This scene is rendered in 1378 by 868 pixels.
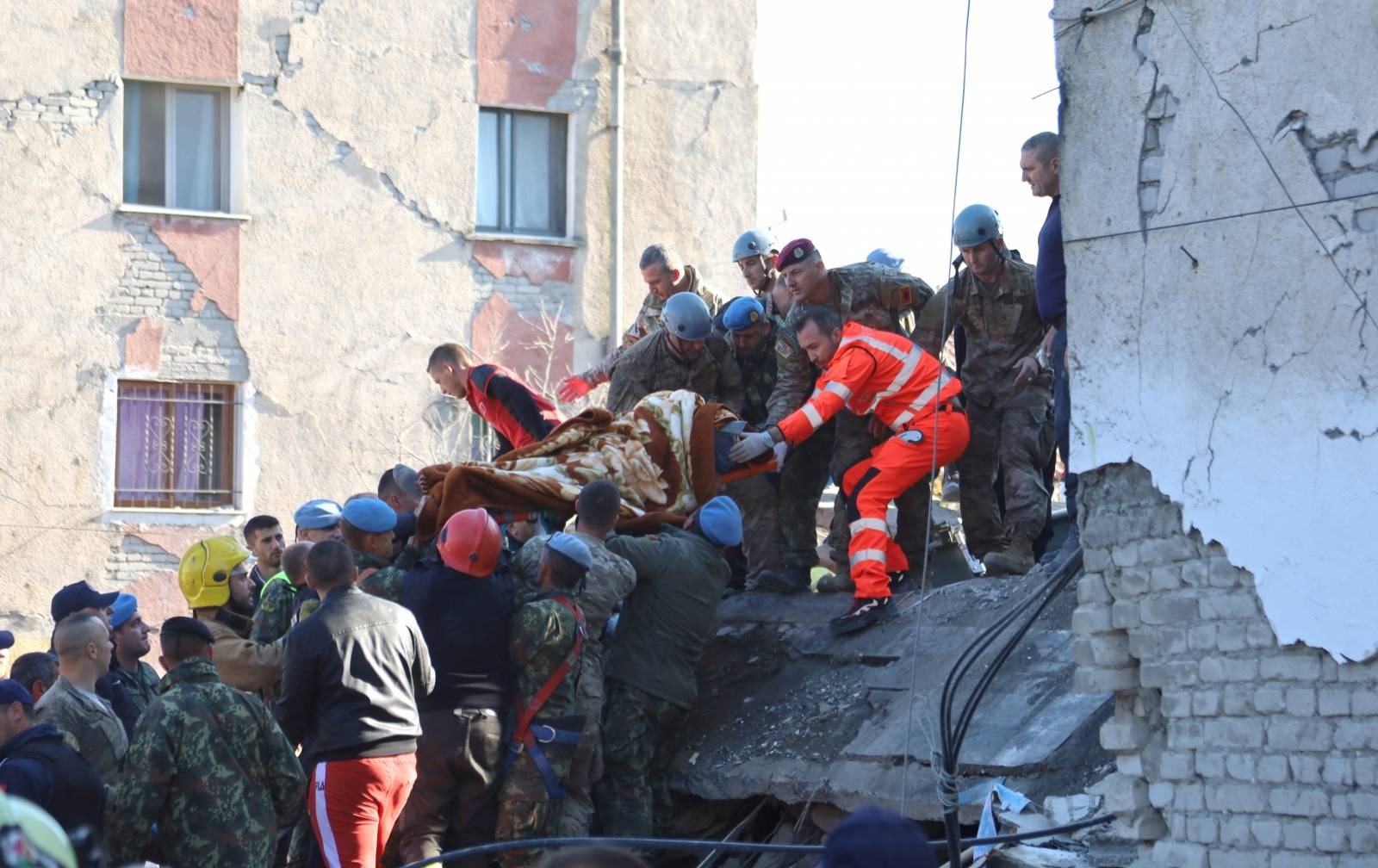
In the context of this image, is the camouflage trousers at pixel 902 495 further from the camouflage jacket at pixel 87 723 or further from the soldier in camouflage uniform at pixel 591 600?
the camouflage jacket at pixel 87 723

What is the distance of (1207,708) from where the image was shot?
6109 mm

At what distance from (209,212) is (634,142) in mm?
4460

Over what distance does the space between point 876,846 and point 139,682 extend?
5.95 m

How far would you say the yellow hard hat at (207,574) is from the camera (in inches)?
327

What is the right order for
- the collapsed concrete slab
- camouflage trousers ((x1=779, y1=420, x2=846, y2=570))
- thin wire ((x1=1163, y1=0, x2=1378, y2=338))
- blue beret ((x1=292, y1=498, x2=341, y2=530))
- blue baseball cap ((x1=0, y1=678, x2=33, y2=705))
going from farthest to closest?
1. camouflage trousers ((x1=779, y1=420, x2=846, y2=570))
2. blue beret ((x1=292, y1=498, x2=341, y2=530))
3. the collapsed concrete slab
4. blue baseball cap ((x1=0, y1=678, x2=33, y2=705))
5. thin wire ((x1=1163, y1=0, x2=1378, y2=338))

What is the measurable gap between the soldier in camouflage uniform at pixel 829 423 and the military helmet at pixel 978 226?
0.69 metres

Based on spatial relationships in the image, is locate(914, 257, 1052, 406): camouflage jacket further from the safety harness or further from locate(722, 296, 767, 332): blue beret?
the safety harness

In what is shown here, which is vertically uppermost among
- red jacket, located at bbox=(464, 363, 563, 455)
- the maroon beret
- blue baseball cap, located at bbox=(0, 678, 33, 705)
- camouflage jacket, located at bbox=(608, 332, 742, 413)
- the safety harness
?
the maroon beret

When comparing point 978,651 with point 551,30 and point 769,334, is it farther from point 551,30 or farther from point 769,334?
point 551,30

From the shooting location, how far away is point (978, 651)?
716 cm

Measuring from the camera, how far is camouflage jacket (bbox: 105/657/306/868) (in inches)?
235

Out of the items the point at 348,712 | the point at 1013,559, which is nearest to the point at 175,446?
the point at 1013,559

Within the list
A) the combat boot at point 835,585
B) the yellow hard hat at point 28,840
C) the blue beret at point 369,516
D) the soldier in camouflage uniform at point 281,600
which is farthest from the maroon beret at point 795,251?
the yellow hard hat at point 28,840

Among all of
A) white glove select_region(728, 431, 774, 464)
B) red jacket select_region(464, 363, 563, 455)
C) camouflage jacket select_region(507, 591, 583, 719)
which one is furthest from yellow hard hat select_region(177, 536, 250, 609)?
white glove select_region(728, 431, 774, 464)
